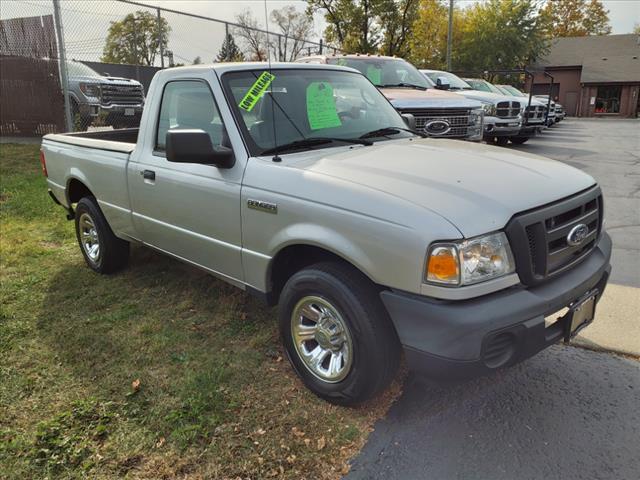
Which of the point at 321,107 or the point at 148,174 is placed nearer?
the point at 321,107

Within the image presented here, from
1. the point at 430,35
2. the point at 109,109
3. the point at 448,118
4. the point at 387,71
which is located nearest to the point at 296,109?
the point at 448,118

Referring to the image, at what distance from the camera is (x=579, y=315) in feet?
8.98

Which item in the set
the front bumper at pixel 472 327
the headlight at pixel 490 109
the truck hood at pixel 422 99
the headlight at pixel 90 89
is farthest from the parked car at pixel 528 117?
the front bumper at pixel 472 327

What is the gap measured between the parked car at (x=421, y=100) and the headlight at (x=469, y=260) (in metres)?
5.44

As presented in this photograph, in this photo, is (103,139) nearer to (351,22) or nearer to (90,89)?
(90,89)

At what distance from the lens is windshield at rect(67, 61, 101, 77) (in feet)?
36.7

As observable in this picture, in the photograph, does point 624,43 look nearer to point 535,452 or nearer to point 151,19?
point 151,19

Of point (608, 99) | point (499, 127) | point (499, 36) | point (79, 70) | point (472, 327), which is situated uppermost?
point (499, 36)

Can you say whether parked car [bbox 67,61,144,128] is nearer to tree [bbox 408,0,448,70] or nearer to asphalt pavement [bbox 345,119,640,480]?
asphalt pavement [bbox 345,119,640,480]

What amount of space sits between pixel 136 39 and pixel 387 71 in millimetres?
6371

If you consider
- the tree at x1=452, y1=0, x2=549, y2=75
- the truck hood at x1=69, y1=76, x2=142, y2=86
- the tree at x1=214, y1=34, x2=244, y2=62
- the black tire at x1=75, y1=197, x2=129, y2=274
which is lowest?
the black tire at x1=75, y1=197, x2=129, y2=274

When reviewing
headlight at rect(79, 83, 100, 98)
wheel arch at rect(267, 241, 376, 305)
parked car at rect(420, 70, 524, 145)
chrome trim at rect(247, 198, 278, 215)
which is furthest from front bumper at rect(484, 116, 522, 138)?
chrome trim at rect(247, 198, 278, 215)

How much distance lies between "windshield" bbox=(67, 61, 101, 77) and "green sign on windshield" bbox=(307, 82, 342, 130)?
31.1 ft

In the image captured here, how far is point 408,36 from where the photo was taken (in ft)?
129
